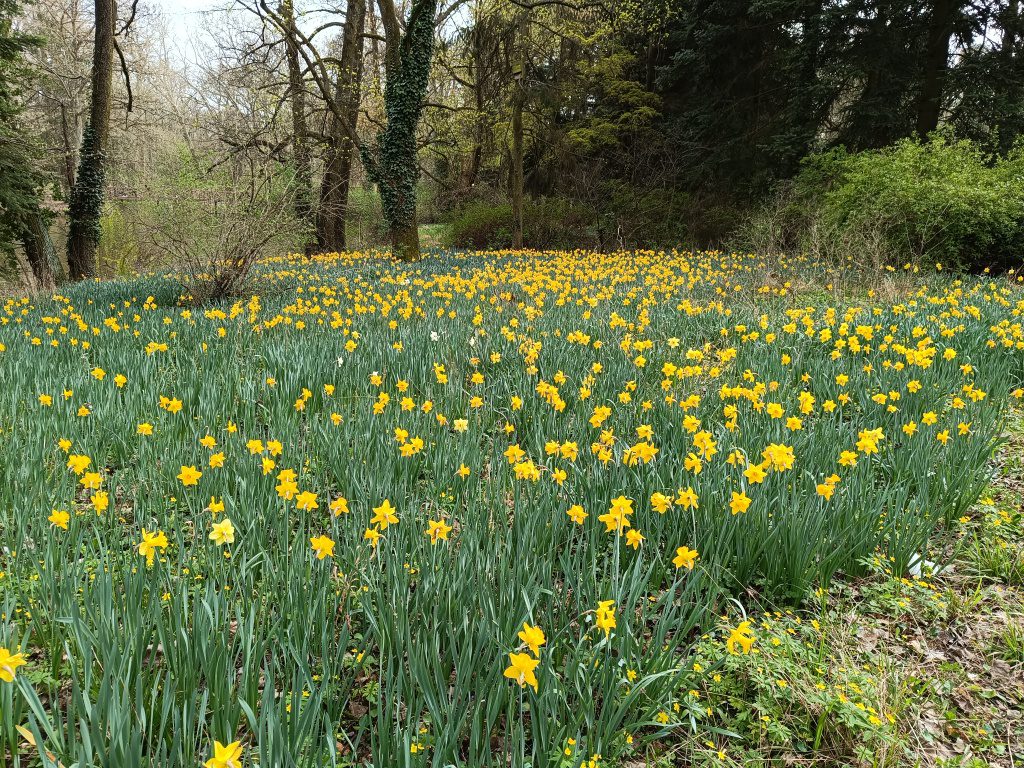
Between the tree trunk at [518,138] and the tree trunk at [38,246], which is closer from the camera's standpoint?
the tree trunk at [38,246]

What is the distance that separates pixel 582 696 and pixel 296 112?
759 inches

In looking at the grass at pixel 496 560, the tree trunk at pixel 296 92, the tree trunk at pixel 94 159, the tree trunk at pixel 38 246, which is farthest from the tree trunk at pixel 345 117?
the grass at pixel 496 560

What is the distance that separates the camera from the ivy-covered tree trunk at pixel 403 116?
531 inches

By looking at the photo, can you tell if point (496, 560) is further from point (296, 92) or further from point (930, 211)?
point (296, 92)

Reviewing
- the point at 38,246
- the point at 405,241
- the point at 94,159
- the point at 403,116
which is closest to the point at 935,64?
the point at 403,116

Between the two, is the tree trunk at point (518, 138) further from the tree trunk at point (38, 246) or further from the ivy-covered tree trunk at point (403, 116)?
the tree trunk at point (38, 246)

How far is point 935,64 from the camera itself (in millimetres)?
13453

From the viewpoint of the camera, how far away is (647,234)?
18.8 metres

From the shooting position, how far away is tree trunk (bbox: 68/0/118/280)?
1250cm

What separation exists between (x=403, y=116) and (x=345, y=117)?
361cm

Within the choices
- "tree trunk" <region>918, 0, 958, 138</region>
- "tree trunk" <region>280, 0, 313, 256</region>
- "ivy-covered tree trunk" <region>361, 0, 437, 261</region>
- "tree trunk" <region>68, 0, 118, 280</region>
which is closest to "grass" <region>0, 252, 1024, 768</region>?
"ivy-covered tree trunk" <region>361, 0, 437, 261</region>

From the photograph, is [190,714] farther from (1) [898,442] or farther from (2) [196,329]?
(2) [196,329]

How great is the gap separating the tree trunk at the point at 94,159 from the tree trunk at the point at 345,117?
5.01m

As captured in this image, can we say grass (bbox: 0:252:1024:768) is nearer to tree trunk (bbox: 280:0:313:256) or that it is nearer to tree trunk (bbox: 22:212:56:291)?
tree trunk (bbox: 22:212:56:291)
